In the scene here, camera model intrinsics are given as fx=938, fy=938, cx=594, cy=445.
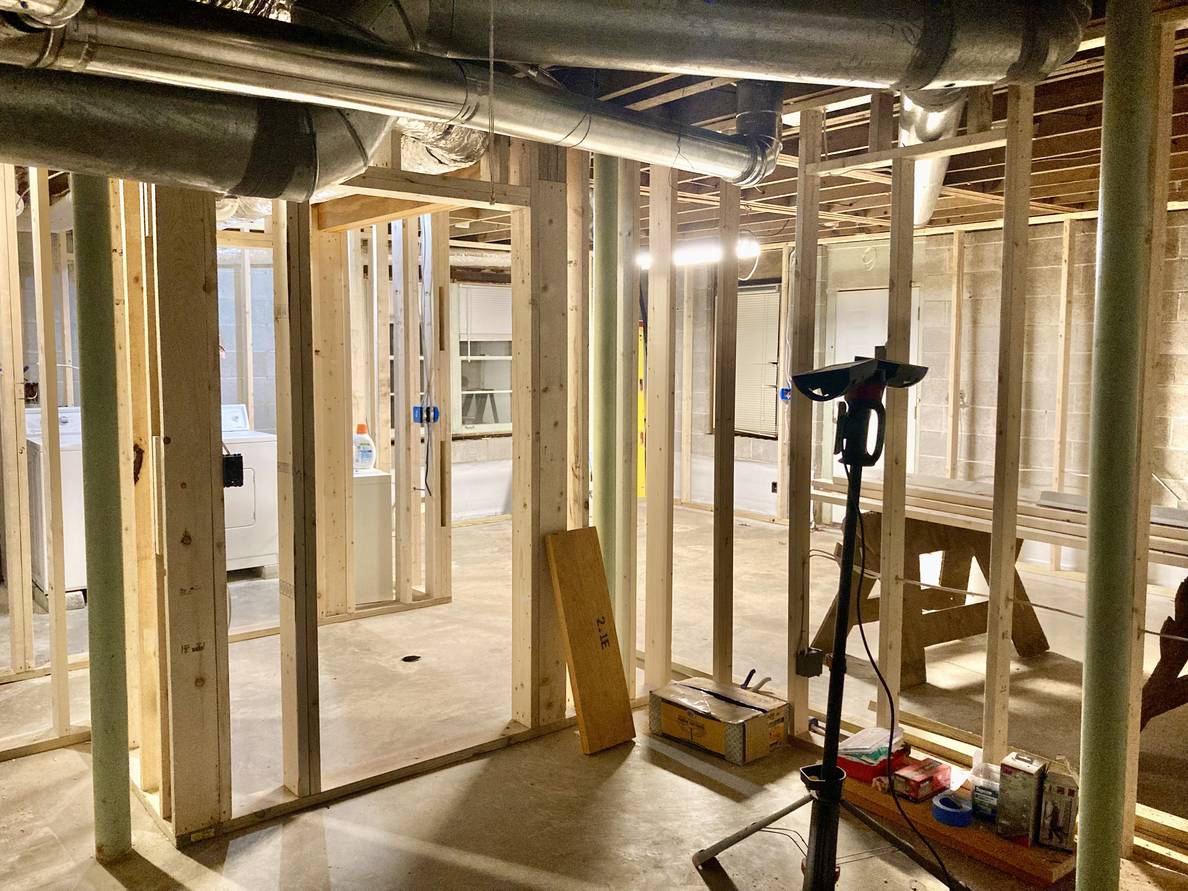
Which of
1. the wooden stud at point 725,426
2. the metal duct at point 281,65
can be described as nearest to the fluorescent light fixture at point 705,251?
the wooden stud at point 725,426

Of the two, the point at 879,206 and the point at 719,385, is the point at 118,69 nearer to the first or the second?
the point at 719,385

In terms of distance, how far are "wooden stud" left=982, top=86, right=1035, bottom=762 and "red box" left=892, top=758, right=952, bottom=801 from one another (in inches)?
6.2

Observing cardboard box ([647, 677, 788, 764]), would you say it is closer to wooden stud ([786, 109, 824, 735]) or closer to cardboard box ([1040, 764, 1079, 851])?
wooden stud ([786, 109, 824, 735])

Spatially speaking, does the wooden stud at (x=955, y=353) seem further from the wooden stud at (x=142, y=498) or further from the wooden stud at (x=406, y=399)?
the wooden stud at (x=142, y=498)

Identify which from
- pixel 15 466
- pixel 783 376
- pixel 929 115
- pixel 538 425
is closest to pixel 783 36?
pixel 929 115

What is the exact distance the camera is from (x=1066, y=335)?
6.15 meters

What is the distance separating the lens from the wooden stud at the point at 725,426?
3600 mm

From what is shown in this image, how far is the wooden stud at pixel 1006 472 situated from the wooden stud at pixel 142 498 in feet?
8.47

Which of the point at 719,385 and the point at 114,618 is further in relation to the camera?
the point at 719,385

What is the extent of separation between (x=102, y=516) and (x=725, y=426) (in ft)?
7.18

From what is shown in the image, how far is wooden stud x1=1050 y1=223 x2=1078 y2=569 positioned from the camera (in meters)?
6.07

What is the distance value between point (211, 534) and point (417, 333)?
9.06ft

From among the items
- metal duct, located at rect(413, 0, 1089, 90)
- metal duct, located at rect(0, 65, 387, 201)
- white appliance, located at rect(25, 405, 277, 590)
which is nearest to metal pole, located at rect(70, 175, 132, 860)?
metal duct, located at rect(0, 65, 387, 201)

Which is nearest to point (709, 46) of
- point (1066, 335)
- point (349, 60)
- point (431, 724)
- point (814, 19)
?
point (814, 19)
